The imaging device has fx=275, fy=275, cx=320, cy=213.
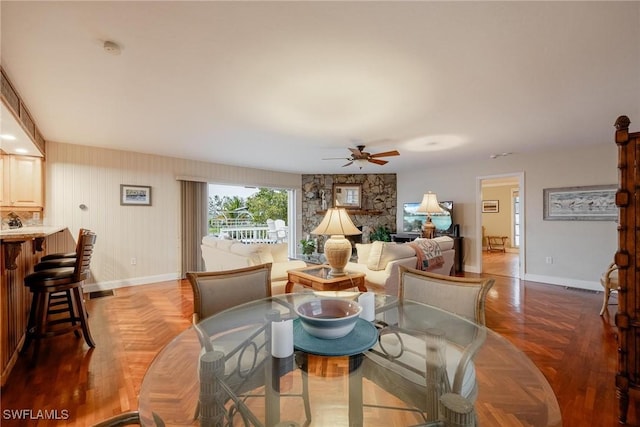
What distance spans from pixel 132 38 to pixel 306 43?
41.5 inches

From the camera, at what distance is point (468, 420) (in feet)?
2.33

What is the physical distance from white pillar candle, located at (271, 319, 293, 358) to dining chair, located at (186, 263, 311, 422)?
0.17 meters

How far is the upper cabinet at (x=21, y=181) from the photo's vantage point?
3442mm

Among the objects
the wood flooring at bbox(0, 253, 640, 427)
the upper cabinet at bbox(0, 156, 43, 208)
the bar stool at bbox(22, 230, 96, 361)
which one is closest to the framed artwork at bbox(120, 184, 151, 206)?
the upper cabinet at bbox(0, 156, 43, 208)

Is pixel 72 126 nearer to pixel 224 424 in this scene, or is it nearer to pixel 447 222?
pixel 224 424

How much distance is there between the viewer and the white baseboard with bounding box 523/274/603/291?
4.23 m

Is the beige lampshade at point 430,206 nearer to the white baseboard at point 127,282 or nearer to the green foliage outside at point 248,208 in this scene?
the green foliage outside at point 248,208

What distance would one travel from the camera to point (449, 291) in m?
1.59

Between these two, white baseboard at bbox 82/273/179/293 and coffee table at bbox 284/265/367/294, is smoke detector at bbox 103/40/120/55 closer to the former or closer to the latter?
coffee table at bbox 284/265/367/294

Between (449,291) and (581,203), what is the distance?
4409 mm

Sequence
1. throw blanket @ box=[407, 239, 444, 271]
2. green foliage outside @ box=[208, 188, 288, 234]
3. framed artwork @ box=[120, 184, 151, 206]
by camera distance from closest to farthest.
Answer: throw blanket @ box=[407, 239, 444, 271] → framed artwork @ box=[120, 184, 151, 206] → green foliage outside @ box=[208, 188, 288, 234]

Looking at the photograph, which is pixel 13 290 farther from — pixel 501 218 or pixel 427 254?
pixel 501 218

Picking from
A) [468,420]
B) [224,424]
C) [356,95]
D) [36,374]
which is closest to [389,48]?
[356,95]

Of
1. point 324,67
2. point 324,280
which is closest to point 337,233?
point 324,280
